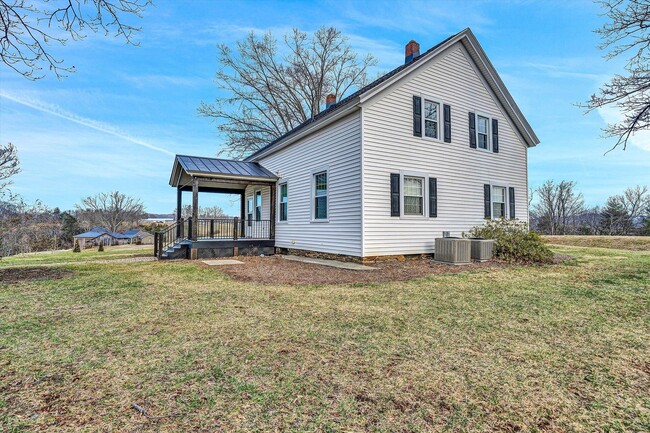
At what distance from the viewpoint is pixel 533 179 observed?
123ft

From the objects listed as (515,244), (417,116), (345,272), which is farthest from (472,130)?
(345,272)

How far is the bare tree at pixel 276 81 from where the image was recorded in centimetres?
2148

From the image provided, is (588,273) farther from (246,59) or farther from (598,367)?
(246,59)

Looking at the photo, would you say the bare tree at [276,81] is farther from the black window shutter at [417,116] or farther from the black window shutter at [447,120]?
the black window shutter at [417,116]

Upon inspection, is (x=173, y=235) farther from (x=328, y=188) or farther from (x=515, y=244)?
(x=515, y=244)

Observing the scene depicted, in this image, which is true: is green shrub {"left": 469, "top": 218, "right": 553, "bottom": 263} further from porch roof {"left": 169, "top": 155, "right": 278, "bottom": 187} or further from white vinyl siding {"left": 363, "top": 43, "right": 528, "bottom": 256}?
porch roof {"left": 169, "top": 155, "right": 278, "bottom": 187}

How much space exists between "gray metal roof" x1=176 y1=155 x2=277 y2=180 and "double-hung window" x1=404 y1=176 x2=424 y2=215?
583cm

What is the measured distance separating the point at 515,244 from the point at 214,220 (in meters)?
10.7

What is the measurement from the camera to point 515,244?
32.4 ft

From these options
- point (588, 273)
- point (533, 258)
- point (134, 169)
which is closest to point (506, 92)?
point (533, 258)

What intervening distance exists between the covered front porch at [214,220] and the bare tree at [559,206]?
34.7m

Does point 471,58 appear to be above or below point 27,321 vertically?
above

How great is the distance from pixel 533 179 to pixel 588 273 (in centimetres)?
3551

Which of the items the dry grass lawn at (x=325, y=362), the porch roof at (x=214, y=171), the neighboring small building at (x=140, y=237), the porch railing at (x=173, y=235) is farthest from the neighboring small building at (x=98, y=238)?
the dry grass lawn at (x=325, y=362)
